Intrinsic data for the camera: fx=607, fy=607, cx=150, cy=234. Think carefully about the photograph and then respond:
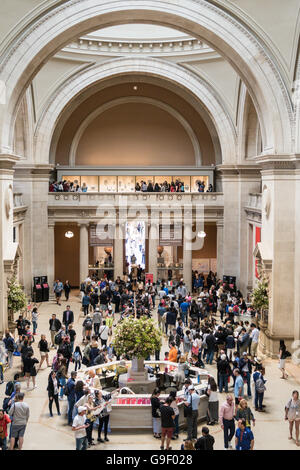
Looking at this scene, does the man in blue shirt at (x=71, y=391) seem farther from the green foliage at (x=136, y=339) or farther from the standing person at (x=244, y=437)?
the standing person at (x=244, y=437)

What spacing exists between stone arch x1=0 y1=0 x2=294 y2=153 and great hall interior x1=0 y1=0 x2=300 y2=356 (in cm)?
4

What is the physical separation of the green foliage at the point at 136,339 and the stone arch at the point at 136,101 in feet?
71.2

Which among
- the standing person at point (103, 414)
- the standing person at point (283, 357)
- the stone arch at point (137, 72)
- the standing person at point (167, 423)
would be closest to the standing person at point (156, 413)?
the standing person at point (167, 423)

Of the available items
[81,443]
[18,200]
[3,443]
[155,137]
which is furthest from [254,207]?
[3,443]

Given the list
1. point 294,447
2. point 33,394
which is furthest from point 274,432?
point 33,394

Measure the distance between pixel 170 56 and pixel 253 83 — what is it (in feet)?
36.1

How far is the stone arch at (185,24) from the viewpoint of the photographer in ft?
63.6

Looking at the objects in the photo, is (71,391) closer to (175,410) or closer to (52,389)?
(52,389)

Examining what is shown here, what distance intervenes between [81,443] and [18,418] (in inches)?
51.4

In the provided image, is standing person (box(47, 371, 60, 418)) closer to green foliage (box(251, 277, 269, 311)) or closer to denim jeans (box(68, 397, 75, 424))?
denim jeans (box(68, 397, 75, 424))

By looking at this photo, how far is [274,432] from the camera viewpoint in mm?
13281

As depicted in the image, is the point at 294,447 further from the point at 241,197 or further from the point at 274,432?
the point at 241,197

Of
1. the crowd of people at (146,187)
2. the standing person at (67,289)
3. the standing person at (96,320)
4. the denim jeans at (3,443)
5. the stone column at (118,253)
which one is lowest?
the denim jeans at (3,443)

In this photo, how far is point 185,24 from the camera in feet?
66.9
